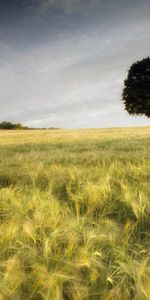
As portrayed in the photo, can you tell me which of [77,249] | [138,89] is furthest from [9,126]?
[77,249]

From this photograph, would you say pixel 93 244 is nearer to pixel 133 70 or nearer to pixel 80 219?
pixel 80 219

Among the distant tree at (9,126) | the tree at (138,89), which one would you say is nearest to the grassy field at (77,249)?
the tree at (138,89)

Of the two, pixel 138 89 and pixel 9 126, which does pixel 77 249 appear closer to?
pixel 138 89

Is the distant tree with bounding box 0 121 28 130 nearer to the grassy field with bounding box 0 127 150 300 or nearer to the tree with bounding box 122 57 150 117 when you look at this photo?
the tree with bounding box 122 57 150 117

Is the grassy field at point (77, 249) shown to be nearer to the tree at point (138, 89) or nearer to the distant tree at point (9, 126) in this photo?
the tree at point (138, 89)

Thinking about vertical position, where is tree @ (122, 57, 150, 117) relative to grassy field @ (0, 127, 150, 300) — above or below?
above

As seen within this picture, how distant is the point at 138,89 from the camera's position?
30.8 meters

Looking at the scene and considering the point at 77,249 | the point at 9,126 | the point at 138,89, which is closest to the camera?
the point at 77,249

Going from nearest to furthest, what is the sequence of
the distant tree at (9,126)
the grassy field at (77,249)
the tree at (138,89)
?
the grassy field at (77,249) < the tree at (138,89) < the distant tree at (9,126)

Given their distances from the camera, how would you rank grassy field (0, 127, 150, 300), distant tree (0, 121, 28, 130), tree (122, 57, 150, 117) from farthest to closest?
distant tree (0, 121, 28, 130)
tree (122, 57, 150, 117)
grassy field (0, 127, 150, 300)

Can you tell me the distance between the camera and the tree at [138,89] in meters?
31.0

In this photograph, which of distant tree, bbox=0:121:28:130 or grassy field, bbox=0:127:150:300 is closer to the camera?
grassy field, bbox=0:127:150:300

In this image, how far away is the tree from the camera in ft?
102

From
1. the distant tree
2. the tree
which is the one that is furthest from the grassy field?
the distant tree
